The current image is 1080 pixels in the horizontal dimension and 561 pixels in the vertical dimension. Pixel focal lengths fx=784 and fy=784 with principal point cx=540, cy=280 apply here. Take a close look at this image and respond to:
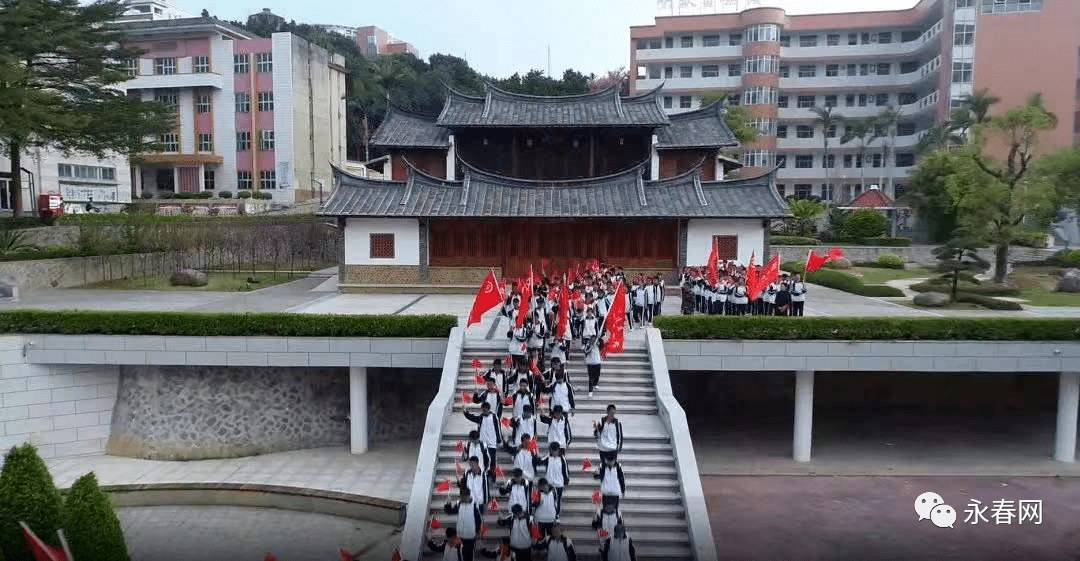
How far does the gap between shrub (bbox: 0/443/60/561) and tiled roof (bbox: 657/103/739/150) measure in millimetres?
22107

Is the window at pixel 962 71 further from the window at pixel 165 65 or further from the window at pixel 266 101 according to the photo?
the window at pixel 165 65

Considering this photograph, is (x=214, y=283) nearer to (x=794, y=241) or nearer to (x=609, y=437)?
(x=609, y=437)

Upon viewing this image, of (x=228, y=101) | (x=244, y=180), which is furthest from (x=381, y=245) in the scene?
(x=228, y=101)

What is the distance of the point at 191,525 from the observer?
14469 millimetres

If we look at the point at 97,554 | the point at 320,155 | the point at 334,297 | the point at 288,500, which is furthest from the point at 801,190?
the point at 97,554

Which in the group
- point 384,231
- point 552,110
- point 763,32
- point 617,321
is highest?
point 763,32

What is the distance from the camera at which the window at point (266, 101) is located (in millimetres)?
49719

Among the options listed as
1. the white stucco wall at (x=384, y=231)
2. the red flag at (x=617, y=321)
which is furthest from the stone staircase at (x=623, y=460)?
the white stucco wall at (x=384, y=231)

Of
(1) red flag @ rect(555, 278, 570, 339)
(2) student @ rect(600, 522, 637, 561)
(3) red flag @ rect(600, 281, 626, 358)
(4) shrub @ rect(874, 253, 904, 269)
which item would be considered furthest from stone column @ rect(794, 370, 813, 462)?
(4) shrub @ rect(874, 253, 904, 269)

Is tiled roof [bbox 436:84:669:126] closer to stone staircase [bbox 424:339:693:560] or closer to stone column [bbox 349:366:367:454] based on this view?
stone column [bbox 349:366:367:454]

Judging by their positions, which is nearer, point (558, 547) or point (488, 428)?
point (558, 547)

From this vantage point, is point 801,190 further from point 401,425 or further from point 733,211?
point 401,425

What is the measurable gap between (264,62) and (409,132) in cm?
2495

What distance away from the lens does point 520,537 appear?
1079 centimetres
